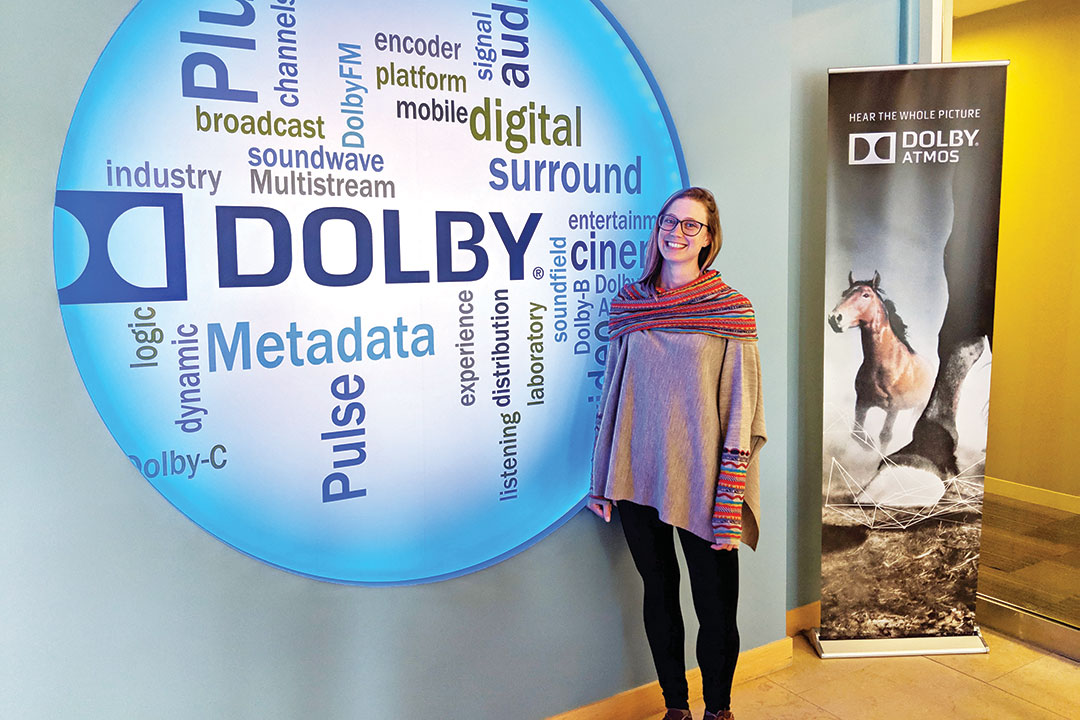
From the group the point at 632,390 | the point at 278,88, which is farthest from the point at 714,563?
the point at 278,88

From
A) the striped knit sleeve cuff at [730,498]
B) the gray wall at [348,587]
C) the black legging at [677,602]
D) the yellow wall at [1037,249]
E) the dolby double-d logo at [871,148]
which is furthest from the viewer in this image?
the yellow wall at [1037,249]

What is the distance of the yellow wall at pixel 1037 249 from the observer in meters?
3.29

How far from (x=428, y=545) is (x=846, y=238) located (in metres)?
1.84

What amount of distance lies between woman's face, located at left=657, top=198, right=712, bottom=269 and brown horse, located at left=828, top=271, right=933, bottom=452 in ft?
3.08

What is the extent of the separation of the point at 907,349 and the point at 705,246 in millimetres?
1145

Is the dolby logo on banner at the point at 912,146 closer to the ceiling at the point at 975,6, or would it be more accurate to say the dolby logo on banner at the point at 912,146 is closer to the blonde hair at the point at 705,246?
the ceiling at the point at 975,6

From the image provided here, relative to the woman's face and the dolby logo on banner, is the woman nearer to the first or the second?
the woman's face

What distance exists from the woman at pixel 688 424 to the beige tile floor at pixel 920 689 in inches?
19.5

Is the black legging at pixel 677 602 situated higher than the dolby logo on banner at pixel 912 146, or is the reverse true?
the dolby logo on banner at pixel 912 146

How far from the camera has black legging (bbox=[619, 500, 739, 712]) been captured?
2289mm

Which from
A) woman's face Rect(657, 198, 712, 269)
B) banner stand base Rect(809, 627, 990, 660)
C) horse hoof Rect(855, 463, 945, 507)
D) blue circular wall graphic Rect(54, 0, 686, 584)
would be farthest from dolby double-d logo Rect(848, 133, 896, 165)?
banner stand base Rect(809, 627, 990, 660)

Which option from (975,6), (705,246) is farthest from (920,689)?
(975,6)

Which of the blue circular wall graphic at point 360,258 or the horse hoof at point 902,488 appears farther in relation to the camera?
the horse hoof at point 902,488

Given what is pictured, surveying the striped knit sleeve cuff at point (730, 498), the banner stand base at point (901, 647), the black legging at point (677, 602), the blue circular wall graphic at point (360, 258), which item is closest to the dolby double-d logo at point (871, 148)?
the blue circular wall graphic at point (360, 258)
